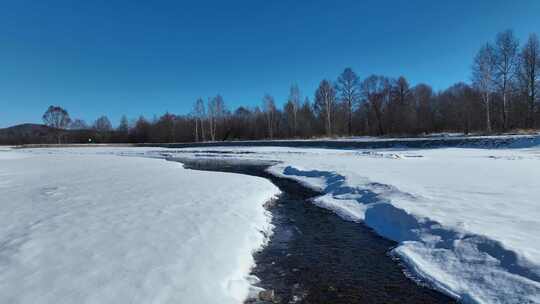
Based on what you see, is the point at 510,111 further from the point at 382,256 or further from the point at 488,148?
the point at 382,256

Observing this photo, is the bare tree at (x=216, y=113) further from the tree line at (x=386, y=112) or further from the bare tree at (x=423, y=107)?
the bare tree at (x=423, y=107)

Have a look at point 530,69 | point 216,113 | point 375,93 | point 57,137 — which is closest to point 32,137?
point 57,137

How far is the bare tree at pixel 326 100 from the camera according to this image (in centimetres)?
5084

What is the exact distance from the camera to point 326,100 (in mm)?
50094

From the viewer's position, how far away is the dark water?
4.11 metres

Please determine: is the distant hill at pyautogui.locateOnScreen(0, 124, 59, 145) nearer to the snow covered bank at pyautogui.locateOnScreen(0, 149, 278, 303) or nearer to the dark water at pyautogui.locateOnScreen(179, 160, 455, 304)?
the snow covered bank at pyautogui.locateOnScreen(0, 149, 278, 303)

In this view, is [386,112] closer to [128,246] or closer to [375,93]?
[375,93]

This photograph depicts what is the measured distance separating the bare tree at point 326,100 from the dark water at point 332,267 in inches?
1692

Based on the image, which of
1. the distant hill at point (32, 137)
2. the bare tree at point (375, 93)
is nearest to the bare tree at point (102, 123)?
the distant hill at point (32, 137)

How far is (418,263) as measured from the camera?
4.84 m

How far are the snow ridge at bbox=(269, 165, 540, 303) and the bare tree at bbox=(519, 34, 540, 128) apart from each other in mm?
35632

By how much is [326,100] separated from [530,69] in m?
25.4

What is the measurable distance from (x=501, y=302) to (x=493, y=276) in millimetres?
586

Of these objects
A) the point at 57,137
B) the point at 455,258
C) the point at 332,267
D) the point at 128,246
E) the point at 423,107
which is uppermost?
the point at 423,107
